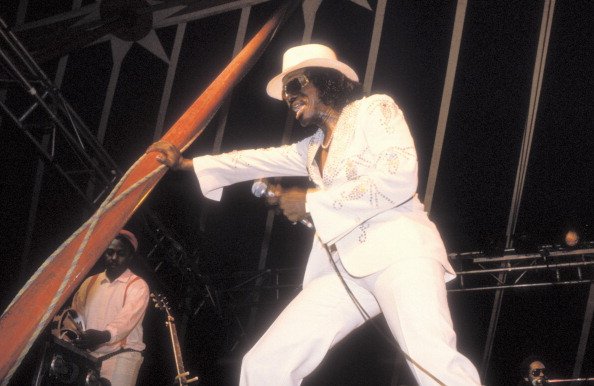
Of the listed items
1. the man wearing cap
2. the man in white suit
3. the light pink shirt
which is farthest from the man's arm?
the light pink shirt

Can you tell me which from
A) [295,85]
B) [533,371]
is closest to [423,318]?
[295,85]

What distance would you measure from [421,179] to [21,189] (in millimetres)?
5187

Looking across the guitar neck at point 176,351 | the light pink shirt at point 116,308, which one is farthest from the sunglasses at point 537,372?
the light pink shirt at point 116,308

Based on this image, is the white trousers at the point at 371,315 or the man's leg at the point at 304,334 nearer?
the white trousers at the point at 371,315

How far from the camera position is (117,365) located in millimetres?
4461

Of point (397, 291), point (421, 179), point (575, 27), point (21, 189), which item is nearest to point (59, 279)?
point (397, 291)

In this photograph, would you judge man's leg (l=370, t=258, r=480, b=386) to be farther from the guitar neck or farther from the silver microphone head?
the guitar neck

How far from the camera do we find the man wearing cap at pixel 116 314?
4.39 m

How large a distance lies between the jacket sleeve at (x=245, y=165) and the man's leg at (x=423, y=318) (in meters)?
0.95

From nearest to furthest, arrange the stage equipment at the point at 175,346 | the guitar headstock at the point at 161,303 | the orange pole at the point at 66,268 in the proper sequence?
the orange pole at the point at 66,268 → the stage equipment at the point at 175,346 → the guitar headstock at the point at 161,303

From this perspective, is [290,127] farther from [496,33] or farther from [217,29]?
[496,33]

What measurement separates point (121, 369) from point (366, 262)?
3099 mm

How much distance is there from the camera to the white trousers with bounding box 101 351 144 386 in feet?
14.4

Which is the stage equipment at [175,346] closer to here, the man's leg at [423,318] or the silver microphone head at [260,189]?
the silver microphone head at [260,189]
